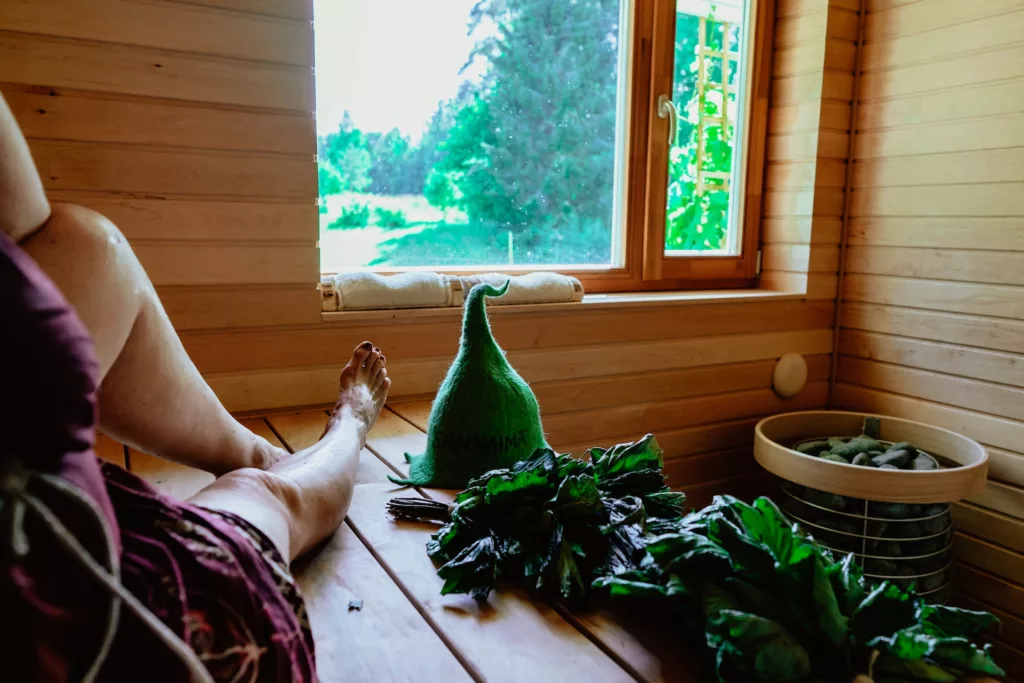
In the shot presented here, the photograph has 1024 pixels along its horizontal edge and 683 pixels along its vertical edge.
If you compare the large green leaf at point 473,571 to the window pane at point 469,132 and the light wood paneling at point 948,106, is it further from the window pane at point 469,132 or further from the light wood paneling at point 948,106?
the light wood paneling at point 948,106

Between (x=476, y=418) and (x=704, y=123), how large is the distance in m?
1.49

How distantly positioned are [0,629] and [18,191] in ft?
1.43

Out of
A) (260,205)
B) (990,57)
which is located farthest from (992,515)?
(260,205)

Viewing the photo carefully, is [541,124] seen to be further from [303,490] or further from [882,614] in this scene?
[882,614]

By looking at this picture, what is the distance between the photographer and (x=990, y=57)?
190cm

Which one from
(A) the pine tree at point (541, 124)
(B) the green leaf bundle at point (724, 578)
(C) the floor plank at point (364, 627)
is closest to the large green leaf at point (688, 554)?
(B) the green leaf bundle at point (724, 578)

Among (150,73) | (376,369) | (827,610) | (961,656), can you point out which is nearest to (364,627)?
(827,610)

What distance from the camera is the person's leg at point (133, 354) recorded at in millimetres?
717

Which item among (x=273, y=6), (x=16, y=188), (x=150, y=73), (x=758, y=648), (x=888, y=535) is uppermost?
(x=273, y=6)

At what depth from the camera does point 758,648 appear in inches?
24.4

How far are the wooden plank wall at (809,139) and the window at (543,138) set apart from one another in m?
0.09

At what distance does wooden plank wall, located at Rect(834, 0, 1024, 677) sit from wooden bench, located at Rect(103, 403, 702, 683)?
5.35 ft

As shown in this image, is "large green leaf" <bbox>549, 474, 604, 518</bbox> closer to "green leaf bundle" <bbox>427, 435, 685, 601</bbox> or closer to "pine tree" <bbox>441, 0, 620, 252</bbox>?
"green leaf bundle" <bbox>427, 435, 685, 601</bbox>

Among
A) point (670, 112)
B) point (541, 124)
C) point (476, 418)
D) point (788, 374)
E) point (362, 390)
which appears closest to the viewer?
point (476, 418)
